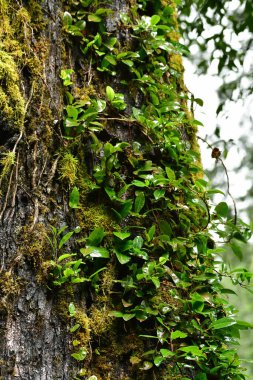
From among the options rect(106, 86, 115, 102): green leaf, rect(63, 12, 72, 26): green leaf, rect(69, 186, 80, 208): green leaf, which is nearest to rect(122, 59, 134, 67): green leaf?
rect(106, 86, 115, 102): green leaf

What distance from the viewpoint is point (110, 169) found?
173cm

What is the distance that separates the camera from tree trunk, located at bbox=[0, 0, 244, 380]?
1.44 meters

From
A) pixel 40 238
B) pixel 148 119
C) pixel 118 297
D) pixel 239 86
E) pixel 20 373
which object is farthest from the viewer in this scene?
pixel 239 86

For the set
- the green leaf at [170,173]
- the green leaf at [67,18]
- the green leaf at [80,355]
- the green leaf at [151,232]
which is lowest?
the green leaf at [80,355]

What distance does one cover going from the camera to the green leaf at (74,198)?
63.6 inches

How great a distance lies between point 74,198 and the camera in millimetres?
1620

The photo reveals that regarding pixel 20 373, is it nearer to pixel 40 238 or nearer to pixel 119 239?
pixel 40 238

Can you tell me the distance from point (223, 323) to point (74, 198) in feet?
2.36

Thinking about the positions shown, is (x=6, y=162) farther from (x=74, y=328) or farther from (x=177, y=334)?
(x=177, y=334)

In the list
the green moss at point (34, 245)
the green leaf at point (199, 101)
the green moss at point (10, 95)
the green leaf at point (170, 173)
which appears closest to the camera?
the green moss at point (34, 245)

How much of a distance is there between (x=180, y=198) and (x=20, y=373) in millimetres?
964

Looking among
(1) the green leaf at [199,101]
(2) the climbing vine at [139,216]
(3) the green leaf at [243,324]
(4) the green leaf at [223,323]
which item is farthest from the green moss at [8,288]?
(1) the green leaf at [199,101]

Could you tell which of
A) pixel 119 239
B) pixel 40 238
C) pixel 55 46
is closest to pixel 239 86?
pixel 55 46

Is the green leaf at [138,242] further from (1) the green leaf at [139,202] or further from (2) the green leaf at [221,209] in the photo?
(2) the green leaf at [221,209]
